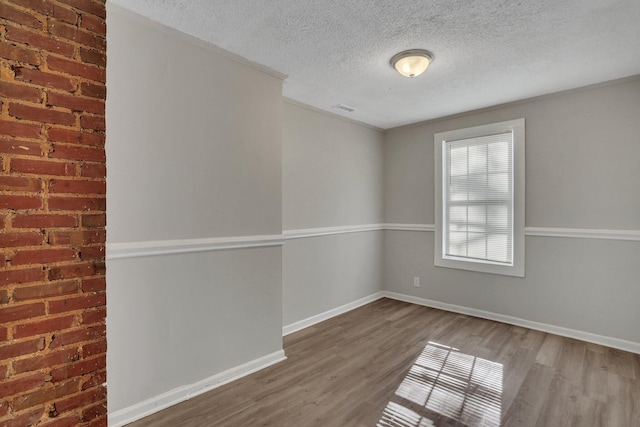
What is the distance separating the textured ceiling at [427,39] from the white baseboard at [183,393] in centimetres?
249

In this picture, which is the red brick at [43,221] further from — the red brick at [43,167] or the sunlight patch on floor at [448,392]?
the sunlight patch on floor at [448,392]

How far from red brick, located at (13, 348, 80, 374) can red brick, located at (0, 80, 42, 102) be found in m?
1.02

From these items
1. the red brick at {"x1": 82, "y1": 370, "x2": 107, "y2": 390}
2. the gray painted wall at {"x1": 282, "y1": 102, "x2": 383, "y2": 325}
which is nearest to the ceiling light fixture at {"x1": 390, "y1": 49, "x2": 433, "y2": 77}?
the gray painted wall at {"x1": 282, "y1": 102, "x2": 383, "y2": 325}

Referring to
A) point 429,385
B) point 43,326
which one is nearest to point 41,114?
point 43,326

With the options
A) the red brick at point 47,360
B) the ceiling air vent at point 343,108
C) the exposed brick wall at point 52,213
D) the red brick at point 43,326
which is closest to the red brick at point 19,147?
the exposed brick wall at point 52,213

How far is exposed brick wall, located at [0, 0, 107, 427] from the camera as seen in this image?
1.20 metres

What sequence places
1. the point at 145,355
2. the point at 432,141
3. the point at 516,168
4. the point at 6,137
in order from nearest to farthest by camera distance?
the point at 6,137, the point at 145,355, the point at 516,168, the point at 432,141

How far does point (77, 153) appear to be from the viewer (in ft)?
4.44

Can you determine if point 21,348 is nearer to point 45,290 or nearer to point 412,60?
point 45,290

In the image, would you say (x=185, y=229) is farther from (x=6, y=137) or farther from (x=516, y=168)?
(x=516, y=168)

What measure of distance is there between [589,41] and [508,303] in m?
2.72

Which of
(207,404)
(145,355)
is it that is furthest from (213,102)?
(207,404)

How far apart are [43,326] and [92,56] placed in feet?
3.82

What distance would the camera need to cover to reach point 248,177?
259cm
